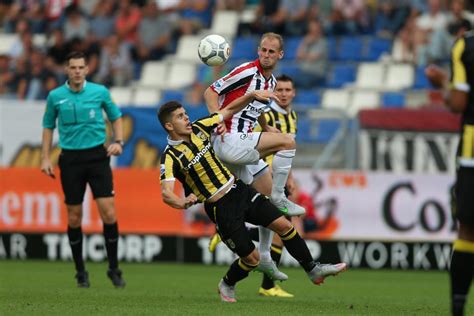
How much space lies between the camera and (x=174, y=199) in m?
10.2

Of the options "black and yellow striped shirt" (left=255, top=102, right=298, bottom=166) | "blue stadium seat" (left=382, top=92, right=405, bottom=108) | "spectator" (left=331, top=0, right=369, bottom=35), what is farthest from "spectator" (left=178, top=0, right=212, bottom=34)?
"black and yellow striped shirt" (left=255, top=102, right=298, bottom=166)

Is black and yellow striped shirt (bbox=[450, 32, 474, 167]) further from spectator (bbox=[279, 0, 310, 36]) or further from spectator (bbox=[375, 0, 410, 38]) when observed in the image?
spectator (bbox=[279, 0, 310, 36])

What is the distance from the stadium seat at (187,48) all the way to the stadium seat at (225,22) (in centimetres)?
41

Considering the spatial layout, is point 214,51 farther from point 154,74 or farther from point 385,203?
point 154,74

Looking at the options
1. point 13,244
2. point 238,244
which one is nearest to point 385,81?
point 13,244

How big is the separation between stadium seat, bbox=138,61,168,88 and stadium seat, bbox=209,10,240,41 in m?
1.37

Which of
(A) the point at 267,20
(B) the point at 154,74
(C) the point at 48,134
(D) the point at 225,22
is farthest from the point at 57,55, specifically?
(C) the point at 48,134

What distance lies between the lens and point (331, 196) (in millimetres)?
18531

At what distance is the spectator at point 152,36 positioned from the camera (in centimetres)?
2459

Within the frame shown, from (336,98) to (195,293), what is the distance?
9.44 metres

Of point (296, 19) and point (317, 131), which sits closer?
point (317, 131)

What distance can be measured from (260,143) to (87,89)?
268 centimetres

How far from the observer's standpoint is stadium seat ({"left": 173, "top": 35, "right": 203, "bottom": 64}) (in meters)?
24.5

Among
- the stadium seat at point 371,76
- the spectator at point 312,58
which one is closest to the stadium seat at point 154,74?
the spectator at point 312,58
